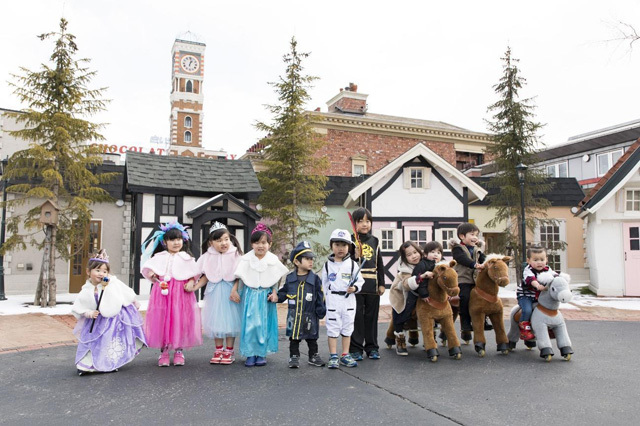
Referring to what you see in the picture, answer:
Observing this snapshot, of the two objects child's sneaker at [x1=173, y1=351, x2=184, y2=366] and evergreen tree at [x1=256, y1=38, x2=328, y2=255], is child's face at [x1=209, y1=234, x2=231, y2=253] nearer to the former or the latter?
child's sneaker at [x1=173, y1=351, x2=184, y2=366]

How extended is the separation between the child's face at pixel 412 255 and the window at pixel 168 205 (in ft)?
28.2

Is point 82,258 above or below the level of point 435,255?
below

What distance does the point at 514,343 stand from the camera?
605cm

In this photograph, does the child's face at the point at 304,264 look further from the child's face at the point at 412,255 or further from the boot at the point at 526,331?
the boot at the point at 526,331

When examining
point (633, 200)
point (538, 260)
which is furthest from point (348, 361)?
point (633, 200)

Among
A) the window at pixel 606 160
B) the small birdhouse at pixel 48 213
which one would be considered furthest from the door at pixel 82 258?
the window at pixel 606 160

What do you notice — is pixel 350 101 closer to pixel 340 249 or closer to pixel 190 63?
pixel 340 249

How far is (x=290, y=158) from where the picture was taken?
44.2 feet

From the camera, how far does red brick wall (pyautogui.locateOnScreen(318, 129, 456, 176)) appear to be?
24.0m

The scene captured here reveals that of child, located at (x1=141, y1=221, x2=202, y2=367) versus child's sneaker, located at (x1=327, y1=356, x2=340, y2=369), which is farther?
child, located at (x1=141, y1=221, x2=202, y2=367)

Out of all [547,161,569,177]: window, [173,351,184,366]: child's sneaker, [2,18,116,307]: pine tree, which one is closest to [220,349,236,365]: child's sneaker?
[173,351,184,366]: child's sneaker

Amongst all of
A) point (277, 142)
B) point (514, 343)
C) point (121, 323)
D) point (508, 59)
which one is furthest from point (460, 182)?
point (121, 323)

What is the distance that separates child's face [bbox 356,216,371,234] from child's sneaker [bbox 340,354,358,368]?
4.73ft

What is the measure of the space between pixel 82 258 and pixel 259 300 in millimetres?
10946
